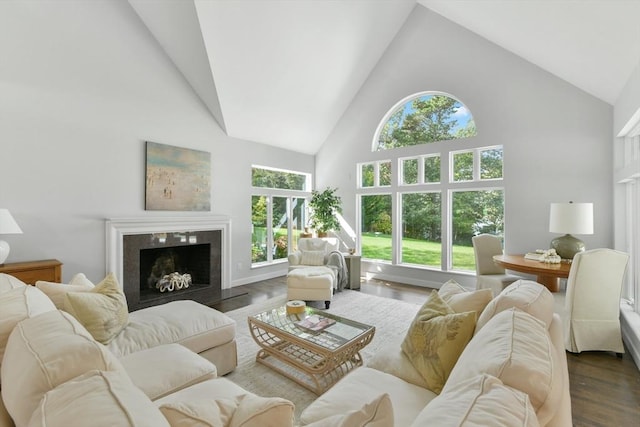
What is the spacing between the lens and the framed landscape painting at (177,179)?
4246 millimetres

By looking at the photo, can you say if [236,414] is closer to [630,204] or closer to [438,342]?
[438,342]

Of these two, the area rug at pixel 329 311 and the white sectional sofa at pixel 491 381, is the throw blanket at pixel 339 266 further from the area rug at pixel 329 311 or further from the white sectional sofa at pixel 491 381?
the white sectional sofa at pixel 491 381

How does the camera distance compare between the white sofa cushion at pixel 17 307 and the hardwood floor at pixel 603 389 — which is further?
the hardwood floor at pixel 603 389

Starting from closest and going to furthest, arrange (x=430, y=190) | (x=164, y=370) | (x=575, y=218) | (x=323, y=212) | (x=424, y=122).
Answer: (x=164, y=370)
(x=575, y=218)
(x=430, y=190)
(x=424, y=122)
(x=323, y=212)

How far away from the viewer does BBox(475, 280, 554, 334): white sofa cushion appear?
138 cm

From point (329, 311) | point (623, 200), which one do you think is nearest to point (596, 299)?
point (623, 200)

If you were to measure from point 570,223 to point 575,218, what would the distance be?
7 cm

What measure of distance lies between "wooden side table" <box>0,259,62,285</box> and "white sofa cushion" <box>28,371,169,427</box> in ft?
10.1

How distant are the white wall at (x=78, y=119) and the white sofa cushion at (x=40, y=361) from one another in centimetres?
310

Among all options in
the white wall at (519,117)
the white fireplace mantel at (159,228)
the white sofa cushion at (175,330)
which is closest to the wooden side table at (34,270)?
the white fireplace mantel at (159,228)

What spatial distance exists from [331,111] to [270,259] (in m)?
3.40

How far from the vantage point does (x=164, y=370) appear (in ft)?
5.38

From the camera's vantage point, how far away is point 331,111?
6.15 metres

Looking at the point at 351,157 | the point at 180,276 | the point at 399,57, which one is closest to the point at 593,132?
the point at 399,57
